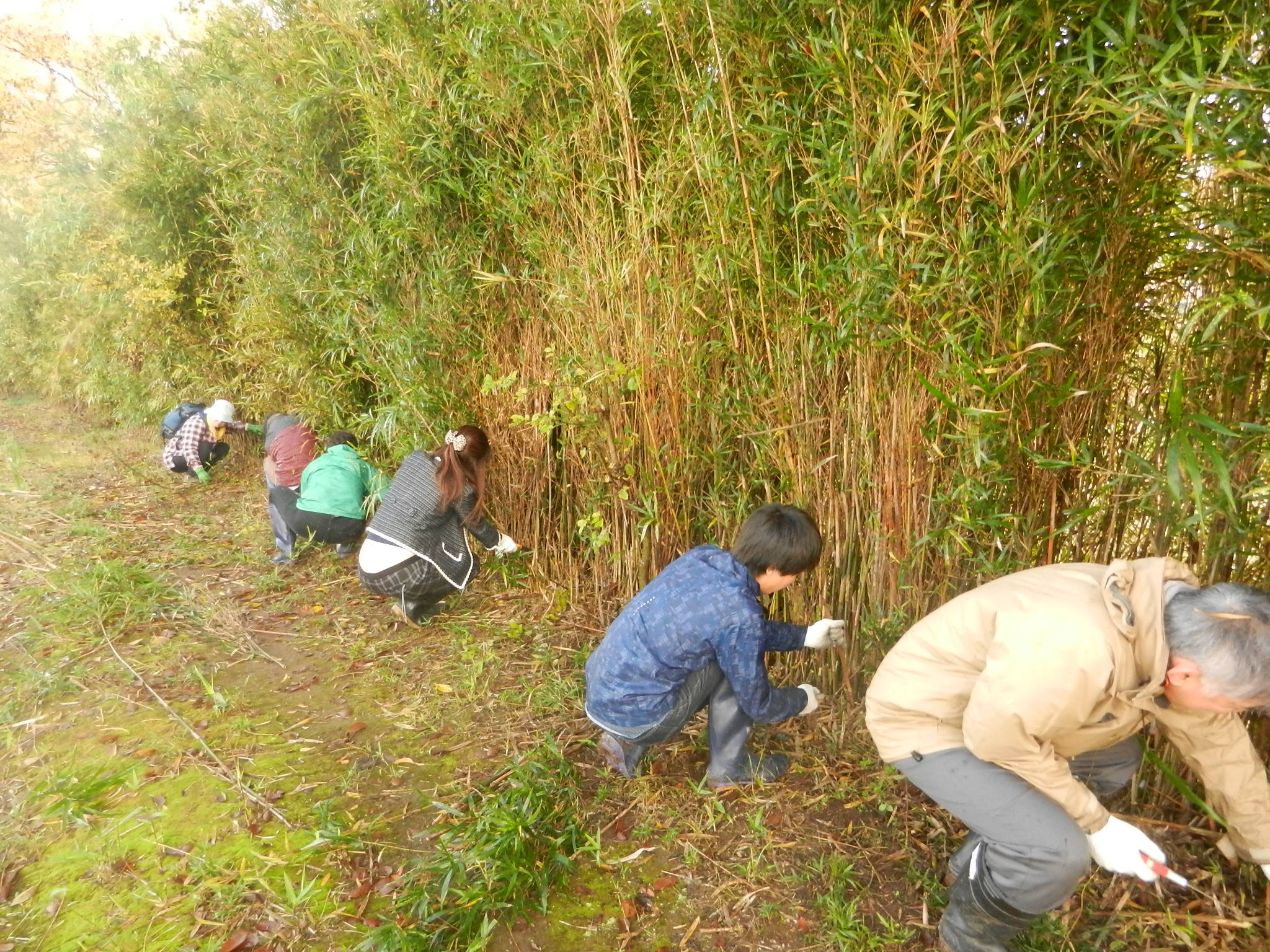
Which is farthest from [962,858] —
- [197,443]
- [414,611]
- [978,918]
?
[197,443]

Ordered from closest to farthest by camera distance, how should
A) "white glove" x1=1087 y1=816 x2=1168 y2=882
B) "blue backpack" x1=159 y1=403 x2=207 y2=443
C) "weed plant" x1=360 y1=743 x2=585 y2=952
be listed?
1. "white glove" x1=1087 y1=816 x2=1168 y2=882
2. "weed plant" x1=360 y1=743 x2=585 y2=952
3. "blue backpack" x1=159 y1=403 x2=207 y2=443

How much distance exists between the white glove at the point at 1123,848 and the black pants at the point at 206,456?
655 centimetres

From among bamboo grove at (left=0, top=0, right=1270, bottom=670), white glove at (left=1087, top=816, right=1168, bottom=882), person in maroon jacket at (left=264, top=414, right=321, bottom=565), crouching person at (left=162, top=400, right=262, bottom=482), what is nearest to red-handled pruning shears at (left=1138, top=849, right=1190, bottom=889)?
white glove at (left=1087, top=816, right=1168, bottom=882)

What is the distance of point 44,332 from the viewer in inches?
383

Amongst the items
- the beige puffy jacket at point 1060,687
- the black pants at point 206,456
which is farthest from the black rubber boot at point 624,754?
the black pants at point 206,456

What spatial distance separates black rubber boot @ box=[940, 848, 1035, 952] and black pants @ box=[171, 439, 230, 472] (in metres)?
6.29

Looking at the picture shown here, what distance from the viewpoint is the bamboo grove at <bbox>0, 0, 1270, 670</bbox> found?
58.6 inches

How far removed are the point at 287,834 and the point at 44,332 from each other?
10.9 metres

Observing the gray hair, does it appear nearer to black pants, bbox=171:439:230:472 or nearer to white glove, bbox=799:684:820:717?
white glove, bbox=799:684:820:717

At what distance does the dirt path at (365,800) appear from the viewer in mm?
1834

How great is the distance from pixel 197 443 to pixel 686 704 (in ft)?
18.0

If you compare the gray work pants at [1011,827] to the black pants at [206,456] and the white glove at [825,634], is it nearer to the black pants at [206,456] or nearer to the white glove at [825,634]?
the white glove at [825,634]

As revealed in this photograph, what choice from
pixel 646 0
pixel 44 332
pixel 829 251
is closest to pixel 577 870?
pixel 829 251

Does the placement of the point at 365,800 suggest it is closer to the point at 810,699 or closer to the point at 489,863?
the point at 489,863
